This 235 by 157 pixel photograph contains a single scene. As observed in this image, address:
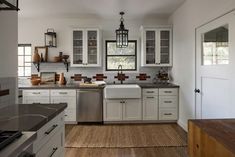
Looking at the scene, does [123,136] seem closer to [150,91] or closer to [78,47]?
[150,91]

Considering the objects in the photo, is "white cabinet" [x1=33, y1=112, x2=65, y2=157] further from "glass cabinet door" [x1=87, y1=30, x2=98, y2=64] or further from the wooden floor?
"glass cabinet door" [x1=87, y1=30, x2=98, y2=64]

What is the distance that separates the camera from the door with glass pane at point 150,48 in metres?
5.31

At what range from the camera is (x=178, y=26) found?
15.9ft

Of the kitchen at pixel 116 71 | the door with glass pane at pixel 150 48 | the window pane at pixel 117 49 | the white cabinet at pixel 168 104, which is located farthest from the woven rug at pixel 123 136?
the window pane at pixel 117 49

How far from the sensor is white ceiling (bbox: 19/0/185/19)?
4246 millimetres

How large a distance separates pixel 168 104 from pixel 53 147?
350 cm

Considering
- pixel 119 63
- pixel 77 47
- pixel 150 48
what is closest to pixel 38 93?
pixel 77 47

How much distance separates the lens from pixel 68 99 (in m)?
4.91

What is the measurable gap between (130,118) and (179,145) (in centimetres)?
153

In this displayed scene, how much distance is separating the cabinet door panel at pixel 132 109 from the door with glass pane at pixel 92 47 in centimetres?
125

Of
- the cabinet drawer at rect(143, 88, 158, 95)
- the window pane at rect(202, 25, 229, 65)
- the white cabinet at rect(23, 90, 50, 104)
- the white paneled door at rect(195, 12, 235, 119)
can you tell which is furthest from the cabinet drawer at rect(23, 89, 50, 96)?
the window pane at rect(202, 25, 229, 65)

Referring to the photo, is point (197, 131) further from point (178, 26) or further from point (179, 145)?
point (178, 26)

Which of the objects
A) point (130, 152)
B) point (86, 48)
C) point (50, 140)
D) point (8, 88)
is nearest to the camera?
point (50, 140)

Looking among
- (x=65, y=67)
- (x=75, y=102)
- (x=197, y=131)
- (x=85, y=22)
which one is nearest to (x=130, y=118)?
(x=75, y=102)
